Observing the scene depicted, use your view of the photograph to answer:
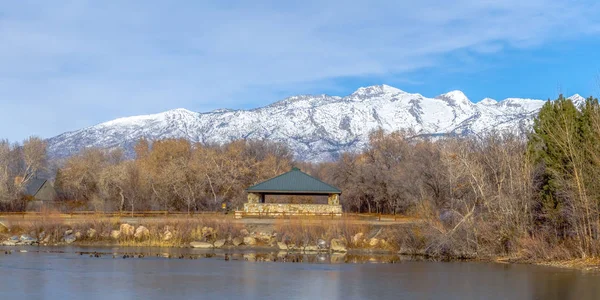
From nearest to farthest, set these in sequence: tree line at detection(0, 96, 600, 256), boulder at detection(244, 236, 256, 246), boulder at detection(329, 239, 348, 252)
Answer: tree line at detection(0, 96, 600, 256)
boulder at detection(329, 239, 348, 252)
boulder at detection(244, 236, 256, 246)

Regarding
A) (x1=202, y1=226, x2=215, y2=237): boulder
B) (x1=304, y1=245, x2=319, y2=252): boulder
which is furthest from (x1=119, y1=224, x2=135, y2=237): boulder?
(x1=304, y1=245, x2=319, y2=252): boulder

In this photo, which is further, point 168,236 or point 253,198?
point 253,198

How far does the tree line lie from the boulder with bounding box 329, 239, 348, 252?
623 centimetres

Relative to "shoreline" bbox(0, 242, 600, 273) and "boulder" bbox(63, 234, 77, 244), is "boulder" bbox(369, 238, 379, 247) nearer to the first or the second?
"shoreline" bbox(0, 242, 600, 273)

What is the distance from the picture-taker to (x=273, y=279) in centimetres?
2853

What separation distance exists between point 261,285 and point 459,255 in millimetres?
16951

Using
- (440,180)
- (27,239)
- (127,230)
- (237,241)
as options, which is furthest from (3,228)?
(440,180)

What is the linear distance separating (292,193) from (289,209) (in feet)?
5.08

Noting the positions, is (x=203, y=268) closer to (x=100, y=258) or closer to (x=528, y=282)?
(x=100, y=258)

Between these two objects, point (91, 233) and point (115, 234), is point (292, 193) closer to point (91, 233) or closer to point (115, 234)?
point (115, 234)

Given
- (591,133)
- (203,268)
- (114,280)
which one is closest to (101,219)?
(203,268)

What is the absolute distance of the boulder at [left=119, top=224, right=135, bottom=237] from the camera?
47.2m

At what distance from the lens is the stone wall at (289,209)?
185 feet

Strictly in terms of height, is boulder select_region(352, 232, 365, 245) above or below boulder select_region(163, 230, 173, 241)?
below
